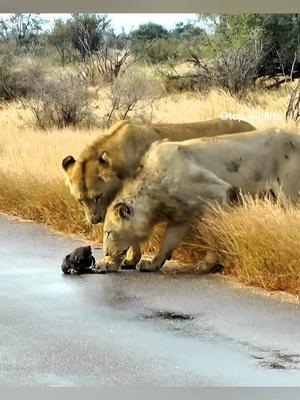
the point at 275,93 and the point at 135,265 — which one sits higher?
the point at 275,93

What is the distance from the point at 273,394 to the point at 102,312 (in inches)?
25.1

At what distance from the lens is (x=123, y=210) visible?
4320mm

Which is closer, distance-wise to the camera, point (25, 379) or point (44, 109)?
point (25, 379)

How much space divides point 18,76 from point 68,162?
369 mm

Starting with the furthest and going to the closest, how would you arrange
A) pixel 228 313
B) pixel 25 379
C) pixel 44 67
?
pixel 44 67
pixel 228 313
pixel 25 379

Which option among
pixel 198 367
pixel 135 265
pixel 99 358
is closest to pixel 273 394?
pixel 198 367

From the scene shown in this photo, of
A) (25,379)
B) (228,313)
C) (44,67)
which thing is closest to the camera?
(25,379)

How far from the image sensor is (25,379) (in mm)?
3734

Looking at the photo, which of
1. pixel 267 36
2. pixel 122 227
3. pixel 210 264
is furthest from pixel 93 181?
pixel 267 36

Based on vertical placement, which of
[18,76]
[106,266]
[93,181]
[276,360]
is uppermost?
[18,76]

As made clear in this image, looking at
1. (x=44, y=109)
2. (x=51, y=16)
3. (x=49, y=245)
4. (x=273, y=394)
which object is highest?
(x=51, y=16)

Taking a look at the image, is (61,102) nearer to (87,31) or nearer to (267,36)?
(87,31)

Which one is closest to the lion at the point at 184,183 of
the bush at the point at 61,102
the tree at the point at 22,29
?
the bush at the point at 61,102

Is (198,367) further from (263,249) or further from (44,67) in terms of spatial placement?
(44,67)
